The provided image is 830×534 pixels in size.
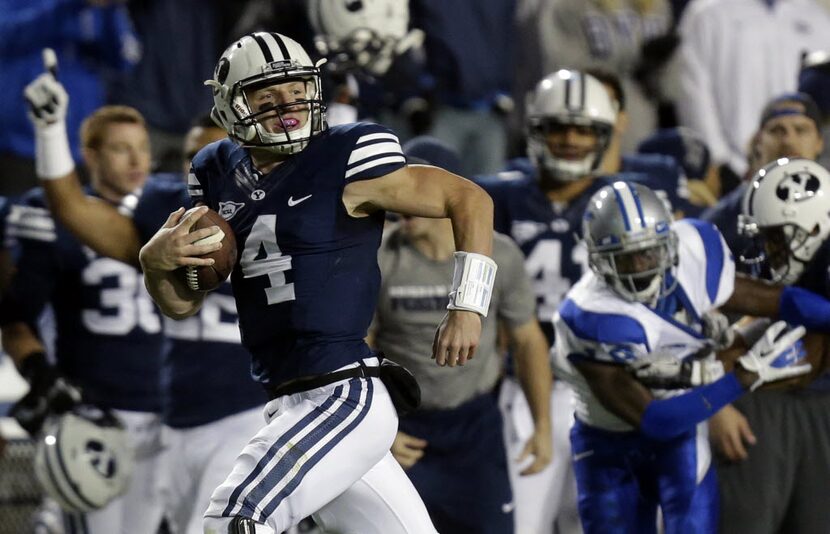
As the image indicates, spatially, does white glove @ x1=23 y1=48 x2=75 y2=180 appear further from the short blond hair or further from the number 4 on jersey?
the number 4 on jersey

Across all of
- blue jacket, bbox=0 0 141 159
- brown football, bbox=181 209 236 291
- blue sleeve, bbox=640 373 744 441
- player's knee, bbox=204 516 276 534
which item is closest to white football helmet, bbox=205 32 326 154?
brown football, bbox=181 209 236 291

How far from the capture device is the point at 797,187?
5418 millimetres

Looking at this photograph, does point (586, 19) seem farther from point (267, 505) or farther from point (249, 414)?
point (267, 505)

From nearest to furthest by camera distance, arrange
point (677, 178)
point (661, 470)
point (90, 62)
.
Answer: point (661, 470) → point (677, 178) → point (90, 62)

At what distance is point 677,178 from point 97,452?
2.58 meters

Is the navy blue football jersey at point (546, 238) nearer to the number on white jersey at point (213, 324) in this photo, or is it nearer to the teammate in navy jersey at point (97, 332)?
the number on white jersey at point (213, 324)

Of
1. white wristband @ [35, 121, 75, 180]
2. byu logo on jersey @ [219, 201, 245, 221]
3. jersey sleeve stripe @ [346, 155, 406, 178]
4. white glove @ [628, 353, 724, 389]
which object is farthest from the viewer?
white wristband @ [35, 121, 75, 180]

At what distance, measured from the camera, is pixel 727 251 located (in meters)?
5.37

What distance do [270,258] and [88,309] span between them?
82.5 inches

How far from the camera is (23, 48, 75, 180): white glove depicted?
543 cm

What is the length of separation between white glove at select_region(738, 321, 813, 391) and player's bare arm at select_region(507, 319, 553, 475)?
105 centimetres

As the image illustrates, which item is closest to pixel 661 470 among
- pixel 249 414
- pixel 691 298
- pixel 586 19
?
pixel 691 298

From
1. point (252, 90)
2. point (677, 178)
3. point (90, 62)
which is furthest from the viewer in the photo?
point (90, 62)

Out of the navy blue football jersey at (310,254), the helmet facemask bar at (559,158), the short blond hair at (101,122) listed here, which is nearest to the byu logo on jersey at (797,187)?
the helmet facemask bar at (559,158)
